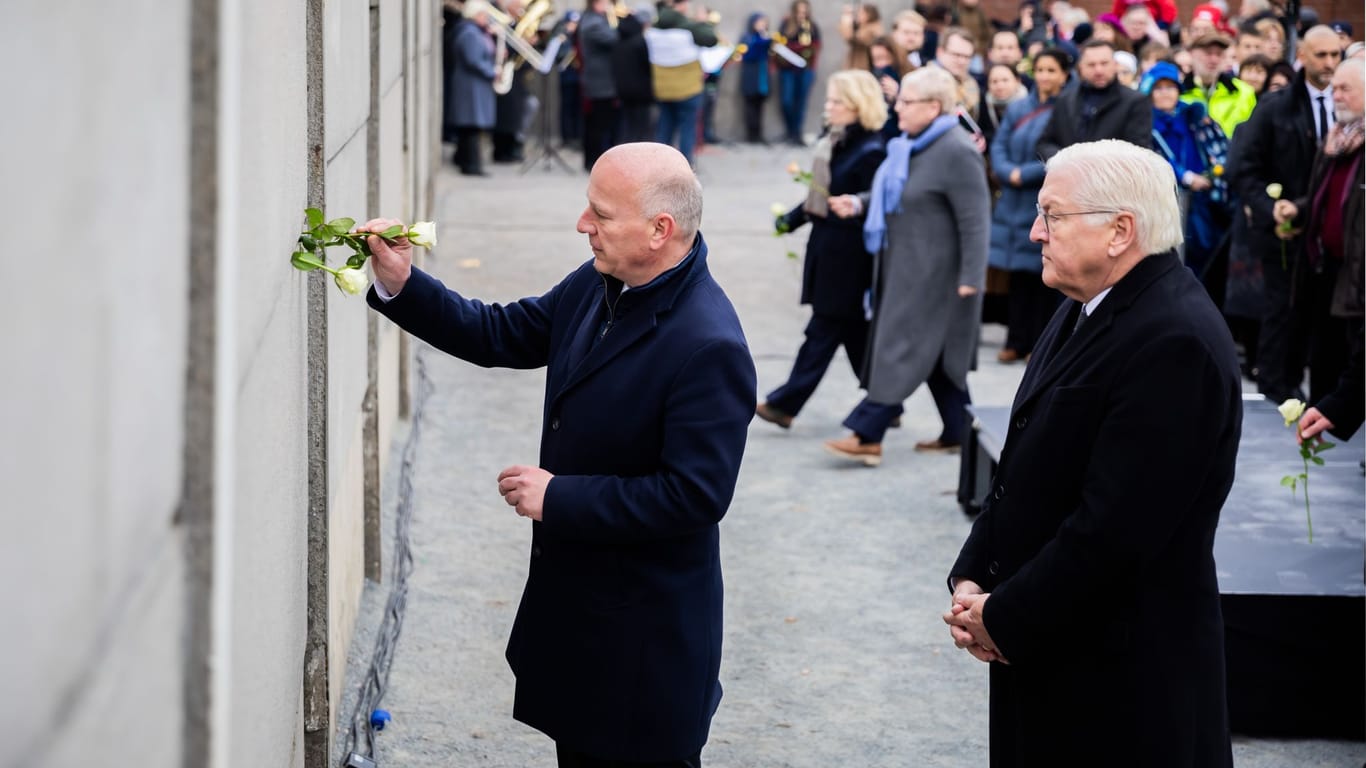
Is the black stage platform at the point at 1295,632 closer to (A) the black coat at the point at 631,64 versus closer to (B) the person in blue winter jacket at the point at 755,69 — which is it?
(A) the black coat at the point at 631,64

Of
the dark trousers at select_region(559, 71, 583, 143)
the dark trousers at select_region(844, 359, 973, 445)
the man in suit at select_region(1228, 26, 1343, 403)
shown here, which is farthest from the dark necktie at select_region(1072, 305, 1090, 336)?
the dark trousers at select_region(559, 71, 583, 143)

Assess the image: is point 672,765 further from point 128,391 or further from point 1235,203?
point 1235,203

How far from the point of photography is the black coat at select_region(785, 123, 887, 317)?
28.7ft

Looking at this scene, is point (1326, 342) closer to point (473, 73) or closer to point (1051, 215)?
point (1051, 215)

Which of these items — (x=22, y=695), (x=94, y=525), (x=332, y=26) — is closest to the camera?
(x=22, y=695)

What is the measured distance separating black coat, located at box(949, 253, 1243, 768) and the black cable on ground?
2179 mm

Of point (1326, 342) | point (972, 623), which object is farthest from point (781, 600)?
point (1326, 342)

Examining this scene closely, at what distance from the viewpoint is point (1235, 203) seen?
10.6 metres

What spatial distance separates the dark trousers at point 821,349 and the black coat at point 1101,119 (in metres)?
2.10

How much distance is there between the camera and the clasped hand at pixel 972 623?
3.50 metres

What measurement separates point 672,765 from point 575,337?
0.92 meters

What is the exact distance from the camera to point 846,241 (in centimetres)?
873

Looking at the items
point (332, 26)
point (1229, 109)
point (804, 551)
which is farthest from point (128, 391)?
point (1229, 109)

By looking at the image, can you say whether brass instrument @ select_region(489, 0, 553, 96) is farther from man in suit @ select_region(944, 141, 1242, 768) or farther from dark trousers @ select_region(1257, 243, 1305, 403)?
man in suit @ select_region(944, 141, 1242, 768)
